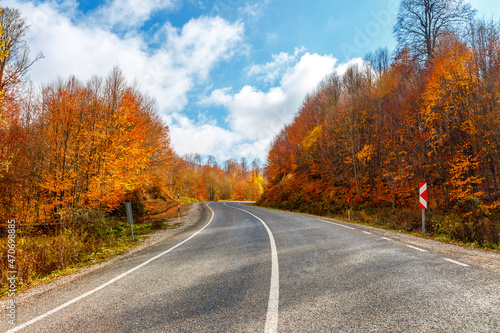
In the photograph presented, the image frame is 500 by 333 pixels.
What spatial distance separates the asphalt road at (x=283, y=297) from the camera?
2578mm

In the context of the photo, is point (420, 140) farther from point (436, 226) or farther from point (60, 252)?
point (60, 252)

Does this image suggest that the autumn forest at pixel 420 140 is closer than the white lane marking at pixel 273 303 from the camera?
No

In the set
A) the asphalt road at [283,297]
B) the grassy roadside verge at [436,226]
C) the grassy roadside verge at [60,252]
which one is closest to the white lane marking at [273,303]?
the asphalt road at [283,297]

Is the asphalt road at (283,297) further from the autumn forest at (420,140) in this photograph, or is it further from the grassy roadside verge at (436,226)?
the autumn forest at (420,140)

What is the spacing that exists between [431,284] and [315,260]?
2025 mm

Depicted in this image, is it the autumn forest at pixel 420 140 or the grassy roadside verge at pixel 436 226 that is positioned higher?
the autumn forest at pixel 420 140

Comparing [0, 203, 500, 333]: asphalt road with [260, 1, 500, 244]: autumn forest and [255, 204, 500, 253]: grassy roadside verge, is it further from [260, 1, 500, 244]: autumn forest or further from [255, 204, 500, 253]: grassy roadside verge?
[260, 1, 500, 244]: autumn forest

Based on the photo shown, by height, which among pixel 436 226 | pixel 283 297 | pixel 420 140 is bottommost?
pixel 436 226

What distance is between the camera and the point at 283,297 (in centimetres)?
324

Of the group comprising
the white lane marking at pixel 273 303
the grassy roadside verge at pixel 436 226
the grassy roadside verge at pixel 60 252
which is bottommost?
the grassy roadside verge at pixel 436 226

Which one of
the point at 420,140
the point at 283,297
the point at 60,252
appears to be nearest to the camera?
the point at 283,297

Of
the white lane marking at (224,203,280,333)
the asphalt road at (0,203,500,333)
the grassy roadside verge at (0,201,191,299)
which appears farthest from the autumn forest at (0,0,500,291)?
the white lane marking at (224,203,280,333)

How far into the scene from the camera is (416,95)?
52.7 feet

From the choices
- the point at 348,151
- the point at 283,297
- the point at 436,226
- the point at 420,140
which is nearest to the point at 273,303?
the point at 283,297
